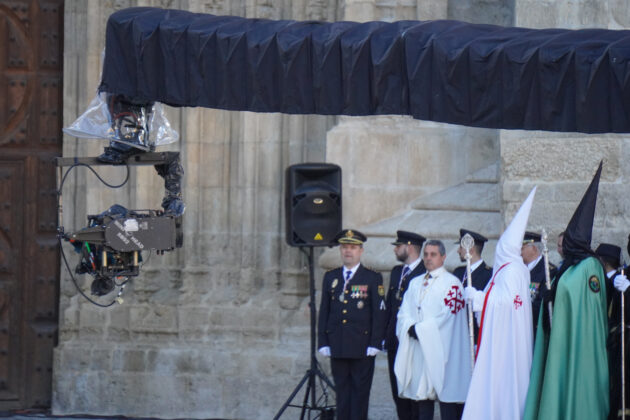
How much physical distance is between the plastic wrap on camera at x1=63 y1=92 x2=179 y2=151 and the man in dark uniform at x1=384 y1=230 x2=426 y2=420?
3.29m

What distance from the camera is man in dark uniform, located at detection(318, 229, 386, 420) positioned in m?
9.98

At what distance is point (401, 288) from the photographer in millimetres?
10039

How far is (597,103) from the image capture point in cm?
667

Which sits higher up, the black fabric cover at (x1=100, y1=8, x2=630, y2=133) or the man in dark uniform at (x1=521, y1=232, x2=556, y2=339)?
the black fabric cover at (x1=100, y1=8, x2=630, y2=133)

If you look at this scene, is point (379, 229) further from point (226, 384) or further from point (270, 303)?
point (226, 384)

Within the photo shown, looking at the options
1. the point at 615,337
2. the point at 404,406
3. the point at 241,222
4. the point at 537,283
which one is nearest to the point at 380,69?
the point at 615,337

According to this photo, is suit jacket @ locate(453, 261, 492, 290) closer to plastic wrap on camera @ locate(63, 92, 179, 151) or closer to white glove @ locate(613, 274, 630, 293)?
white glove @ locate(613, 274, 630, 293)

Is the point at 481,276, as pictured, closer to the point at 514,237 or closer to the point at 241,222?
the point at 514,237

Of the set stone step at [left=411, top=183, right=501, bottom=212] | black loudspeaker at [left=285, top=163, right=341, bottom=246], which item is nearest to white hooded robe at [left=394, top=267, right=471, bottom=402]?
black loudspeaker at [left=285, top=163, right=341, bottom=246]

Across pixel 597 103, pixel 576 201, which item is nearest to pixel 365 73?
pixel 597 103

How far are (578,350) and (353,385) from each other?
2.68m

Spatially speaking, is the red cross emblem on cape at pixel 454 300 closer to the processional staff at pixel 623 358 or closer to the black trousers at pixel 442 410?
the black trousers at pixel 442 410

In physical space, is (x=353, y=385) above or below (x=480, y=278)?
below

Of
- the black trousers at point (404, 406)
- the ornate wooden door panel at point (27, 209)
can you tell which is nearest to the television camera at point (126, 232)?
the black trousers at point (404, 406)
